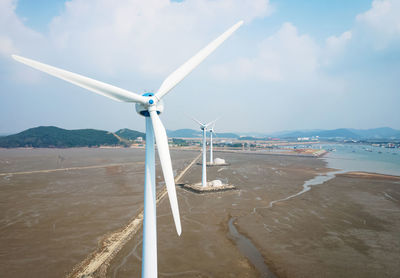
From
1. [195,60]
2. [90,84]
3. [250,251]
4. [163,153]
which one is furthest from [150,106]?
[250,251]

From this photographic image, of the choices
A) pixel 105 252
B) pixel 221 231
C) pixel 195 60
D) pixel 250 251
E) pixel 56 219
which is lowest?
pixel 250 251

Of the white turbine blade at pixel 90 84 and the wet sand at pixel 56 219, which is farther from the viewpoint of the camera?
the wet sand at pixel 56 219

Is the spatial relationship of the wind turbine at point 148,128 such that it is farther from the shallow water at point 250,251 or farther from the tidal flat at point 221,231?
the shallow water at point 250,251

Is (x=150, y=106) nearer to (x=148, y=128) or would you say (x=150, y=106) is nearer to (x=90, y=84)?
(x=148, y=128)

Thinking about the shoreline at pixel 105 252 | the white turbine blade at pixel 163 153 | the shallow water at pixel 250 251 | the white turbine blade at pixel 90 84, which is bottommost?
the shallow water at pixel 250 251

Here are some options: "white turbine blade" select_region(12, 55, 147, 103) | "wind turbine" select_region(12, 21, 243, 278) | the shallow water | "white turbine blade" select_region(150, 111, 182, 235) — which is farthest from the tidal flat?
"white turbine blade" select_region(12, 55, 147, 103)

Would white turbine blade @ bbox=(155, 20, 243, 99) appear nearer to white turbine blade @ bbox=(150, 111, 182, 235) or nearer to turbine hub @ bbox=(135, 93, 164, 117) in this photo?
turbine hub @ bbox=(135, 93, 164, 117)

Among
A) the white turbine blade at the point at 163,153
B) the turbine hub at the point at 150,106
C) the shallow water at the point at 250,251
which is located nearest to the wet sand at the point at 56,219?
the shallow water at the point at 250,251
